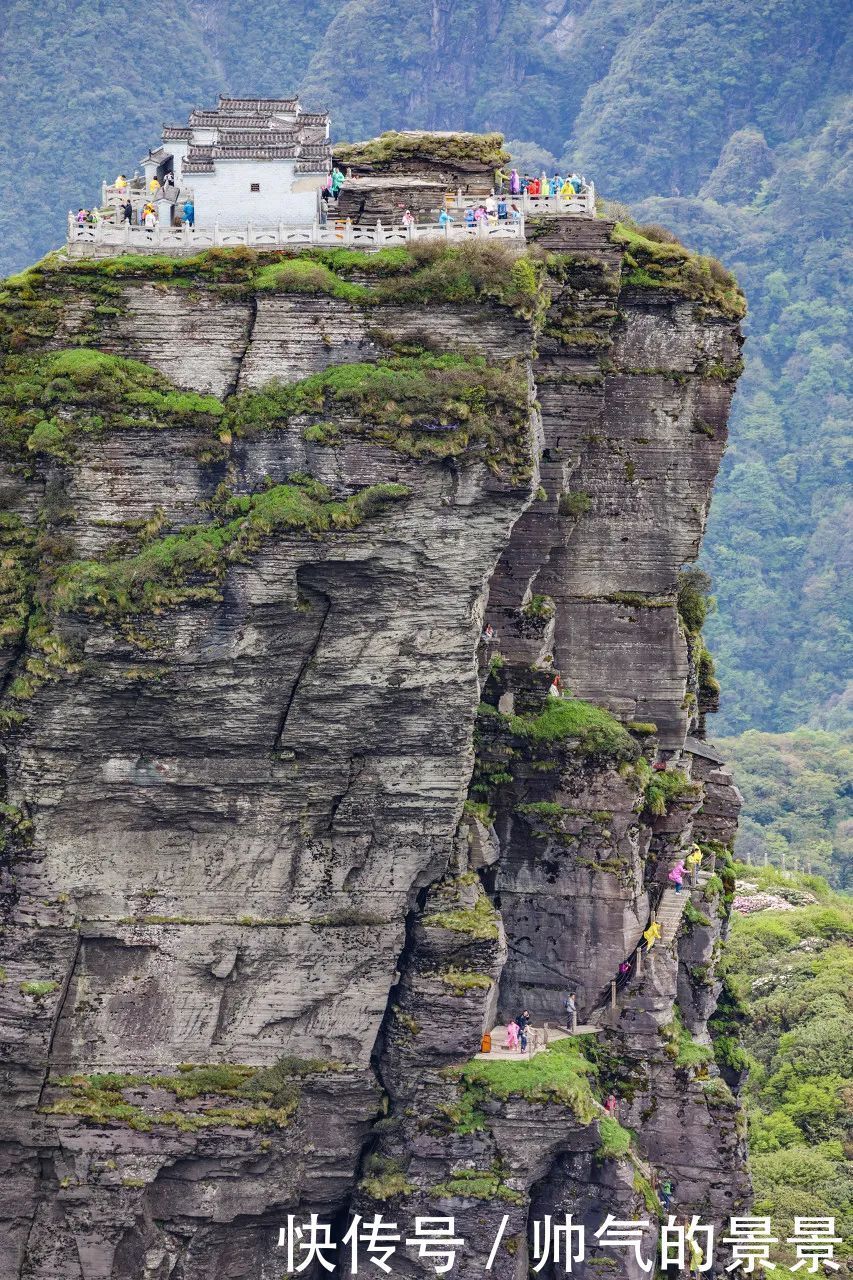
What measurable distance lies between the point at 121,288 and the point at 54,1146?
17630 millimetres

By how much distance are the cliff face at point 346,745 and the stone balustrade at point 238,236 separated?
2.01 feet

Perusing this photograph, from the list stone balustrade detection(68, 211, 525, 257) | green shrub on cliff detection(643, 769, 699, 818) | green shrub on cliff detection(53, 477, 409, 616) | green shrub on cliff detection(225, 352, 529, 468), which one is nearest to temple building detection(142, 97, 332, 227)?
stone balustrade detection(68, 211, 525, 257)

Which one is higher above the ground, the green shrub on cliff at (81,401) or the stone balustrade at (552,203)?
the stone balustrade at (552,203)

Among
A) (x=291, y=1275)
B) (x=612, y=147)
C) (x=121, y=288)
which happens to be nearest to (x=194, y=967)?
(x=291, y=1275)

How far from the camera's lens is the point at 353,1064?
156ft

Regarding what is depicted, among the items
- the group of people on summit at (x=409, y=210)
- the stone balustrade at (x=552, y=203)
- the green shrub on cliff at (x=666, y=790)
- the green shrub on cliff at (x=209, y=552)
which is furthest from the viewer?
the green shrub on cliff at (x=666, y=790)

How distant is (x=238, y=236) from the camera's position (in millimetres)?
43812

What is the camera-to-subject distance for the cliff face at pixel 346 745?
141 ft

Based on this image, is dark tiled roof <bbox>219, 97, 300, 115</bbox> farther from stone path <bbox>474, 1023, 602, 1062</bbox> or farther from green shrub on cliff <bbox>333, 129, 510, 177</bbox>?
stone path <bbox>474, 1023, 602, 1062</bbox>

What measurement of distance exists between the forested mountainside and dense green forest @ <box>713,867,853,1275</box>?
76577mm

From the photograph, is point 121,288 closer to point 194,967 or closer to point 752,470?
point 194,967

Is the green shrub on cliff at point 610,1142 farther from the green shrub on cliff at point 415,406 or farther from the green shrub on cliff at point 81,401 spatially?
the green shrub on cliff at point 81,401

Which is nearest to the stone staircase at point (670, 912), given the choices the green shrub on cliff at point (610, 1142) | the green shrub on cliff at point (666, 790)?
the green shrub on cliff at point (666, 790)

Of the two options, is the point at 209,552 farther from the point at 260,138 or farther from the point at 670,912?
the point at 670,912
